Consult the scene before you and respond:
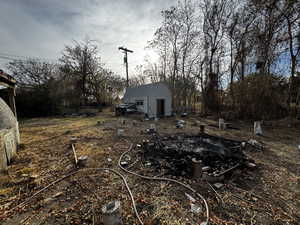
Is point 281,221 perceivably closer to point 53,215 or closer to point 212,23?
point 53,215

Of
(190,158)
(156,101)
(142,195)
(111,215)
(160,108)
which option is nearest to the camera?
(111,215)

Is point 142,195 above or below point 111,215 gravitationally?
below

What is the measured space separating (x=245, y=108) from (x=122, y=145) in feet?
31.4

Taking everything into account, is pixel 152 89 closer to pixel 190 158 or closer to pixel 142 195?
pixel 190 158

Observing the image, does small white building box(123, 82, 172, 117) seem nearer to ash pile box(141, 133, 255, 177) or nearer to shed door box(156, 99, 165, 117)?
shed door box(156, 99, 165, 117)

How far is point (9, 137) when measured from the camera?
11.3 feet

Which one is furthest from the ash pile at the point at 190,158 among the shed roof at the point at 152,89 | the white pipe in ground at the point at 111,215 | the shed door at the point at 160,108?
the shed roof at the point at 152,89

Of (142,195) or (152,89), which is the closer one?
(142,195)

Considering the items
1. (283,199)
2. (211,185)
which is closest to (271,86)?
(283,199)

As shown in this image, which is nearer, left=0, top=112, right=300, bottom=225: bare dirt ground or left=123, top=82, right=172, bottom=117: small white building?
left=0, top=112, right=300, bottom=225: bare dirt ground

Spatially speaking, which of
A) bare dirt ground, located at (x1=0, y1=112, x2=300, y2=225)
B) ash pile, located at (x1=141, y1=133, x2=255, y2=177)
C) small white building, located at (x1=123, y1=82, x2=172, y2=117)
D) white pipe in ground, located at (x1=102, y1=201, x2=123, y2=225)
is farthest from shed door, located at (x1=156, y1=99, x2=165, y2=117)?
white pipe in ground, located at (x1=102, y1=201, x2=123, y2=225)

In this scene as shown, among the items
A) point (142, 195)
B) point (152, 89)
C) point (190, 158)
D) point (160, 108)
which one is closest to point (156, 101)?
point (160, 108)

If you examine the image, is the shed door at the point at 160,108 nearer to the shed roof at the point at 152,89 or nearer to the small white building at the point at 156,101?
the small white building at the point at 156,101

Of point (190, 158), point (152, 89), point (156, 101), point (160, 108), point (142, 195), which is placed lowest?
point (142, 195)
